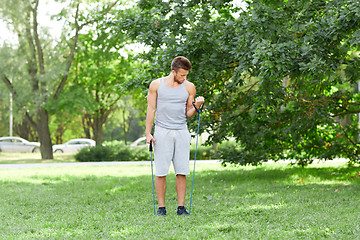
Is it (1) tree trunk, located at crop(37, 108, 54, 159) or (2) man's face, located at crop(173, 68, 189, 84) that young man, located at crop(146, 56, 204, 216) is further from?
(1) tree trunk, located at crop(37, 108, 54, 159)

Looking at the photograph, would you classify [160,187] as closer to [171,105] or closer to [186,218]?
[186,218]

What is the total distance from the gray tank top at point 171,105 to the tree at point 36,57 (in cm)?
1774

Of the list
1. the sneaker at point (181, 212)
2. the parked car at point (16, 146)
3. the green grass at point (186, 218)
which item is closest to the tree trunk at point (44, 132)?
the parked car at point (16, 146)

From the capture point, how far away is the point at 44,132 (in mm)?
25344

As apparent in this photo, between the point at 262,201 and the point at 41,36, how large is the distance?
64.4ft

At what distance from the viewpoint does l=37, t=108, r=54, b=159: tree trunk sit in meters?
25.3

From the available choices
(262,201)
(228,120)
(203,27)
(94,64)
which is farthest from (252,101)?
(94,64)

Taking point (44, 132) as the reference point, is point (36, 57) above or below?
above

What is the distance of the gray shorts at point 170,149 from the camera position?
19.4 feet

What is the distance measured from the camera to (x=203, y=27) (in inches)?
383

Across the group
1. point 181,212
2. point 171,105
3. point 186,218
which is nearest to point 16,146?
point 181,212

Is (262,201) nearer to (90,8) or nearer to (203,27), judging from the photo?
(203,27)

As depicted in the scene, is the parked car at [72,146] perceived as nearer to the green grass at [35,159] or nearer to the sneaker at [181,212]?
the green grass at [35,159]

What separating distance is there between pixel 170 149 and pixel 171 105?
548 mm
